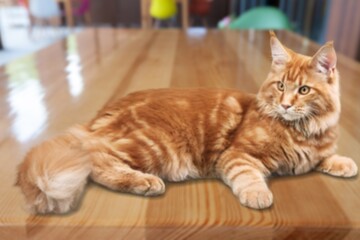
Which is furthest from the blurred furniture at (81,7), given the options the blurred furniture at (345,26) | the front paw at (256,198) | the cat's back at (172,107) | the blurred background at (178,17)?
the front paw at (256,198)

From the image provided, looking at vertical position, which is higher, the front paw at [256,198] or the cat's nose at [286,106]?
the cat's nose at [286,106]

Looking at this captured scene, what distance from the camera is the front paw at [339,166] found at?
629 mm

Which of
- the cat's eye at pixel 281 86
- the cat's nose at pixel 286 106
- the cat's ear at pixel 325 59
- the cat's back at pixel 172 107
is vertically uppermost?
the cat's ear at pixel 325 59

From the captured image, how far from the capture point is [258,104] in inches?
26.2

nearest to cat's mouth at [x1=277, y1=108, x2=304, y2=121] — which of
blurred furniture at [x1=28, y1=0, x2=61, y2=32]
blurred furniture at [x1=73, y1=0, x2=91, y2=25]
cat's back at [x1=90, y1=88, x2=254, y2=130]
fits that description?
cat's back at [x1=90, y1=88, x2=254, y2=130]

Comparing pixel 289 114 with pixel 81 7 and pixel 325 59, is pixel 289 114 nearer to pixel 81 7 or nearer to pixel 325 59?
pixel 325 59

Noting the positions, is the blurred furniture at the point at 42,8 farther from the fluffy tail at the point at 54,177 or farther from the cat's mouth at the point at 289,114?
the cat's mouth at the point at 289,114

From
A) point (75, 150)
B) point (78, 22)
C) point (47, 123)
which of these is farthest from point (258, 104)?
point (78, 22)

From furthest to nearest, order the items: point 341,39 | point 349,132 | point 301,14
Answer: point 301,14 < point 341,39 < point 349,132

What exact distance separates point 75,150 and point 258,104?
1.12ft

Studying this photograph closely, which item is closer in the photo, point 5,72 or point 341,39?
point 5,72

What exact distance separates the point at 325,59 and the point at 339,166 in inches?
8.0

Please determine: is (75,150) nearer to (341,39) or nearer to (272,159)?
(272,159)

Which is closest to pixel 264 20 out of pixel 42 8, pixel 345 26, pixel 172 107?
pixel 345 26
